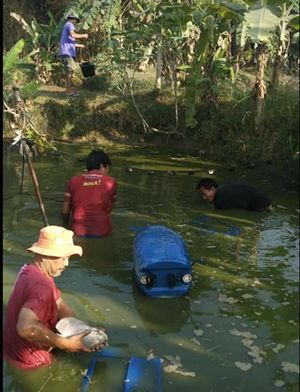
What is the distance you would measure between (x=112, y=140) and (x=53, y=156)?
2.00 m

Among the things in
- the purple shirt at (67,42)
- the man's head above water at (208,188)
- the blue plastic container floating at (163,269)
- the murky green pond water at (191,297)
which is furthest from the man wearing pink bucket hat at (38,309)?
the purple shirt at (67,42)

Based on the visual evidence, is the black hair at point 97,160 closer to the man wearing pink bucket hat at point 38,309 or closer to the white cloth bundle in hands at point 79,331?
the man wearing pink bucket hat at point 38,309

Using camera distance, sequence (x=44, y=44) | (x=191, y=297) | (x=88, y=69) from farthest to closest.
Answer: (x=44, y=44), (x=88, y=69), (x=191, y=297)

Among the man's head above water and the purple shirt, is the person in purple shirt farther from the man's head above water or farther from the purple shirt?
the man's head above water

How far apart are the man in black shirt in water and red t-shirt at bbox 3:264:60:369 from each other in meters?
4.53

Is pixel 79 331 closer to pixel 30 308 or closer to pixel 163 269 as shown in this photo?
pixel 30 308

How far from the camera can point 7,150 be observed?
12.1 metres

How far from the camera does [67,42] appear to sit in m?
13.0

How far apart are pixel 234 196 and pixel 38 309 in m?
5.07

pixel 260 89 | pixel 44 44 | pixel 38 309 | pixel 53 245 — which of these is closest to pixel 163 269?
pixel 53 245

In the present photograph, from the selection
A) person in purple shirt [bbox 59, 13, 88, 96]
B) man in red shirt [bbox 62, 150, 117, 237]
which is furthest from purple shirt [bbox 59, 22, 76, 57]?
man in red shirt [bbox 62, 150, 117, 237]

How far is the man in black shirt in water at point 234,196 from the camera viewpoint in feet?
26.4

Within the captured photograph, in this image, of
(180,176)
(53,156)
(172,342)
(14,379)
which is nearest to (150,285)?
(172,342)

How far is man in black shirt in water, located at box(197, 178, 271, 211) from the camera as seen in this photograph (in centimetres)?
805
